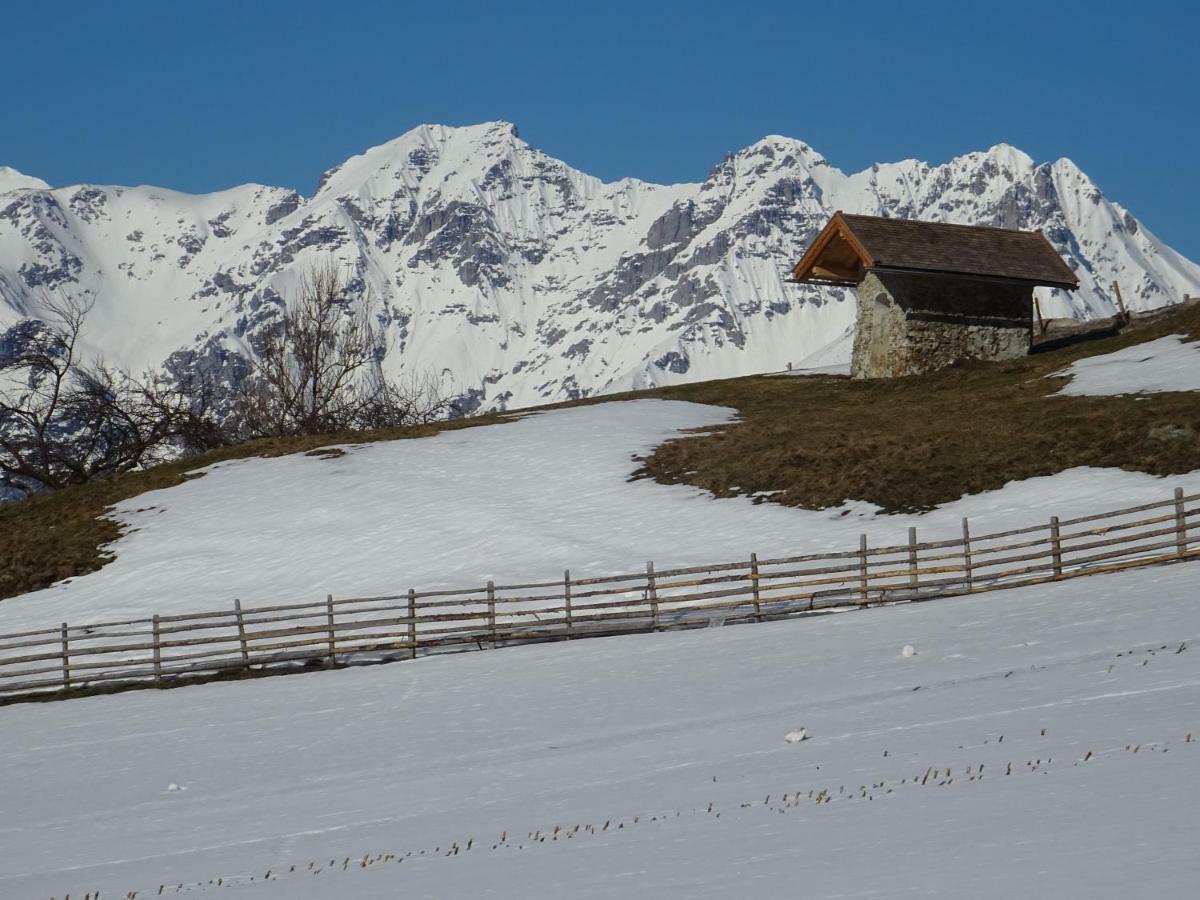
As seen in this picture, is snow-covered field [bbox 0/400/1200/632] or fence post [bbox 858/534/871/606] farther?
snow-covered field [bbox 0/400/1200/632]

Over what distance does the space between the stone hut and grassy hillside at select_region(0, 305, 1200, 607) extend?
3.56 ft

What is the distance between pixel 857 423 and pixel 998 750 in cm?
2883

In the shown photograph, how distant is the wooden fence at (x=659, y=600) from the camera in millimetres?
28359

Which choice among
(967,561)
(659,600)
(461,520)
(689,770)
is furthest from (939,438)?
(689,770)

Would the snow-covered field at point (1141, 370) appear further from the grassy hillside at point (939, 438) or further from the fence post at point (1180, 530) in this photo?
the fence post at point (1180, 530)

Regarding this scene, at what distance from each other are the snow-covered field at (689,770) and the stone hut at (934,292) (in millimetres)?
24253

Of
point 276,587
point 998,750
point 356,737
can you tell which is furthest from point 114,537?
point 998,750

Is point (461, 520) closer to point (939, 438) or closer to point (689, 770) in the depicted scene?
point (939, 438)

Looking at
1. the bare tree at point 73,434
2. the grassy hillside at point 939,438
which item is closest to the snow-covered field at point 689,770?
the grassy hillside at point 939,438

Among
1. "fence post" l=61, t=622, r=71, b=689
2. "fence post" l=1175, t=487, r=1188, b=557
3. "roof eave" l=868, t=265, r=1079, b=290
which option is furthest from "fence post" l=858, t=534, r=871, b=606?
"roof eave" l=868, t=265, r=1079, b=290

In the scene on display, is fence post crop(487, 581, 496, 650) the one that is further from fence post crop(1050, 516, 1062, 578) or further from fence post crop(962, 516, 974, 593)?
fence post crop(1050, 516, 1062, 578)

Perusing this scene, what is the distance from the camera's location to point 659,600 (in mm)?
29297

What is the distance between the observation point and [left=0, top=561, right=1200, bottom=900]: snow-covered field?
12.5 meters

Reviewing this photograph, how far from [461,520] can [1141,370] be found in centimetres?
1884
